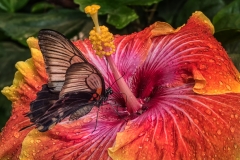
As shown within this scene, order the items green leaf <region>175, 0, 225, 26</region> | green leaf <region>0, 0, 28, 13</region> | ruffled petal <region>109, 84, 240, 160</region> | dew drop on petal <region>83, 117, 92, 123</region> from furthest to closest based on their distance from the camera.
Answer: green leaf <region>0, 0, 28, 13</region> < green leaf <region>175, 0, 225, 26</region> < dew drop on petal <region>83, 117, 92, 123</region> < ruffled petal <region>109, 84, 240, 160</region>

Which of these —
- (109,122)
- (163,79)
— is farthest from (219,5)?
(109,122)

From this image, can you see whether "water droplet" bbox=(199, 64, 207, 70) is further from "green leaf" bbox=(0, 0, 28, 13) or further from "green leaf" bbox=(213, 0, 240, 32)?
"green leaf" bbox=(0, 0, 28, 13)

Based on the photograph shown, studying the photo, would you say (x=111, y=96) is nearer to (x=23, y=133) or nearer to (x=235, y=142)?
(x=23, y=133)

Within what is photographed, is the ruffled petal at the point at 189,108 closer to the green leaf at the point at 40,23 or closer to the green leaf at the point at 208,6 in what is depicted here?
the green leaf at the point at 208,6

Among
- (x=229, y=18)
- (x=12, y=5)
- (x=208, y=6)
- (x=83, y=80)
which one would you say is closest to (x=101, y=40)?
(x=83, y=80)

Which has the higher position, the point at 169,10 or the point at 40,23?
the point at 40,23

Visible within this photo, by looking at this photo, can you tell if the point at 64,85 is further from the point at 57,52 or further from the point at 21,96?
the point at 21,96

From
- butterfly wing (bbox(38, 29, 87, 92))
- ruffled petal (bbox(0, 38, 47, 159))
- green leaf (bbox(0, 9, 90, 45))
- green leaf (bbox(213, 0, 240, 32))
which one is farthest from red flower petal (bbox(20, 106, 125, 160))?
green leaf (bbox(0, 9, 90, 45))

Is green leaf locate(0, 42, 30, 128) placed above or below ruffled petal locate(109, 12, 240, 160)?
above
